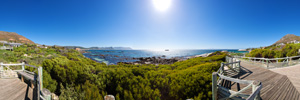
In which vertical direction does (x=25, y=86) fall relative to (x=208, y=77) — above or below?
below

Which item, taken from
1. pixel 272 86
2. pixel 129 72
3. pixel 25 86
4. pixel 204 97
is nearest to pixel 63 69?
pixel 25 86

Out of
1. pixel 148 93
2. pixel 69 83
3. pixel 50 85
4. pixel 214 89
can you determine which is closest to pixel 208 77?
pixel 214 89

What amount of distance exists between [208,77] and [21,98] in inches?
331

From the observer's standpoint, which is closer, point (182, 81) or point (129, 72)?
point (182, 81)

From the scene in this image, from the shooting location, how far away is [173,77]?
5.19 m

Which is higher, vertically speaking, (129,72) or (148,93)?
(129,72)

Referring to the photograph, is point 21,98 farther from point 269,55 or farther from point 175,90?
point 269,55

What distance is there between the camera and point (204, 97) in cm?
412

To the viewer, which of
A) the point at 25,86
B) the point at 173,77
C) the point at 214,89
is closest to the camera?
the point at 214,89

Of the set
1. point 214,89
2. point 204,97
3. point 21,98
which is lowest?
point 21,98

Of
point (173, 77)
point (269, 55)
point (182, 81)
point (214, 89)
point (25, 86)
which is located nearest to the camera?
point (214, 89)

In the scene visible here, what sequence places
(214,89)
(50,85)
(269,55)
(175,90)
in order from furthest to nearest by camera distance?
1. (269,55)
2. (50,85)
3. (175,90)
4. (214,89)

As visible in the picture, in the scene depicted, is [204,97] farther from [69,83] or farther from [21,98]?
[21,98]

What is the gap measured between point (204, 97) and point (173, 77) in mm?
1541
